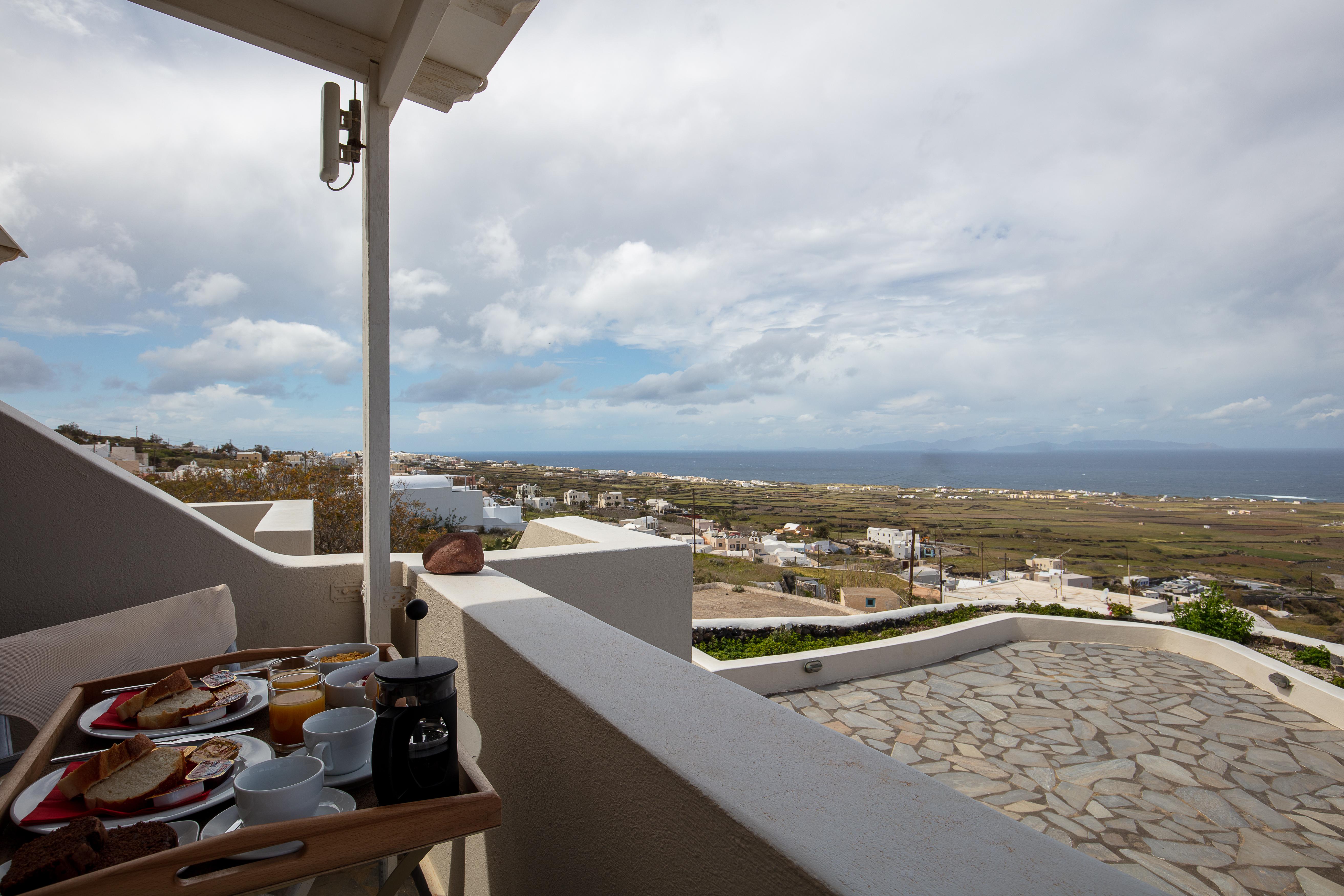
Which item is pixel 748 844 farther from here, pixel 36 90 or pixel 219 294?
pixel 219 294

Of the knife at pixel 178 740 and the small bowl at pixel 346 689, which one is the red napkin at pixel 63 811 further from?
the small bowl at pixel 346 689

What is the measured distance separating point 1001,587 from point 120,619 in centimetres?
1531

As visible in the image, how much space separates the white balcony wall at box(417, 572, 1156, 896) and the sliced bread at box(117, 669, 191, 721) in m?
0.62

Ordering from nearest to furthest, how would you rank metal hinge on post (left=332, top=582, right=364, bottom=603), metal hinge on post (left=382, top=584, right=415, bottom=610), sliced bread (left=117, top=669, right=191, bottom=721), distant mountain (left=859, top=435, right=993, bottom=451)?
sliced bread (left=117, top=669, right=191, bottom=721) → metal hinge on post (left=382, top=584, right=415, bottom=610) → metal hinge on post (left=332, top=582, right=364, bottom=603) → distant mountain (left=859, top=435, right=993, bottom=451)

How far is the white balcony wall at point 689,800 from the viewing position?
1.93 feet

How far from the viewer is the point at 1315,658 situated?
5.44 m

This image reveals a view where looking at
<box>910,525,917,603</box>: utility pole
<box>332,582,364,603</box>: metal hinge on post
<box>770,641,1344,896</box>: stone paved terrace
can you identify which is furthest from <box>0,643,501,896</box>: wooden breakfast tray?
<box>910,525,917,603</box>: utility pole

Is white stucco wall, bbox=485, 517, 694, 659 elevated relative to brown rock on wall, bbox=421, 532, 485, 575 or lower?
lower

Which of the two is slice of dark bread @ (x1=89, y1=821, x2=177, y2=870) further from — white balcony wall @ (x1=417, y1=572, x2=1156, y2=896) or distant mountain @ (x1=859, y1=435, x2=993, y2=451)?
distant mountain @ (x1=859, y1=435, x2=993, y2=451)

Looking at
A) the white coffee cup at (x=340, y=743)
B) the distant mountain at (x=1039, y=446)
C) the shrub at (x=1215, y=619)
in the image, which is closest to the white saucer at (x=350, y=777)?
the white coffee cup at (x=340, y=743)

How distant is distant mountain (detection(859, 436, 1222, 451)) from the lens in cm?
13100

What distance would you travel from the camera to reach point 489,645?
144 centimetres

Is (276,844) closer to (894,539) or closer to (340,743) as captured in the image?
(340,743)

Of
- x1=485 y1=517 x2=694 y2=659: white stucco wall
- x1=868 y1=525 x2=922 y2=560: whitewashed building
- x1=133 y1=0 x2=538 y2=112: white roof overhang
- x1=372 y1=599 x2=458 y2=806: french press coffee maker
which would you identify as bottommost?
x1=868 y1=525 x2=922 y2=560: whitewashed building
